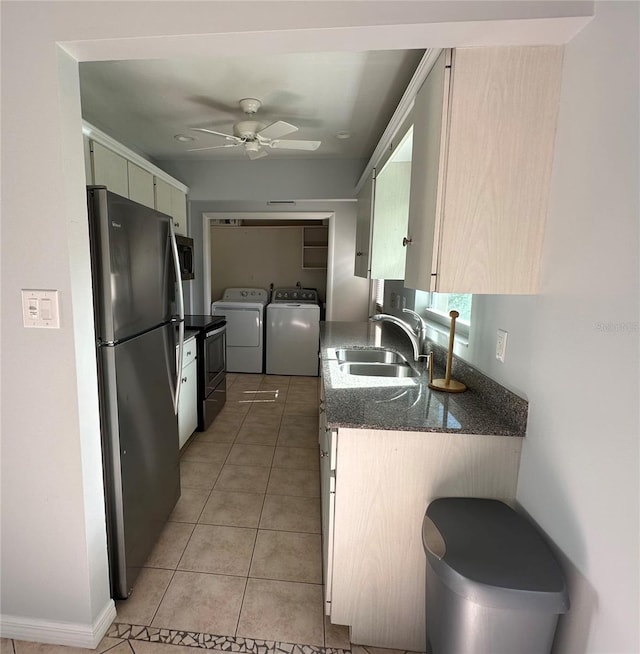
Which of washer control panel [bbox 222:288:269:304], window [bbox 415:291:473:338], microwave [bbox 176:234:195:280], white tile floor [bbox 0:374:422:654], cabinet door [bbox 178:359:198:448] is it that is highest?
microwave [bbox 176:234:195:280]

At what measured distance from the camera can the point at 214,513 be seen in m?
2.01

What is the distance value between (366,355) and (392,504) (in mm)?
1178

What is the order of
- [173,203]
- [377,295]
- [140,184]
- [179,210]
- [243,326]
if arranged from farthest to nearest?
[243,326] → [377,295] → [179,210] → [173,203] → [140,184]

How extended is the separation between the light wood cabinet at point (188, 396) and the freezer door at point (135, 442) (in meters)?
0.72

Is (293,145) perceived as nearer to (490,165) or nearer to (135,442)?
(490,165)

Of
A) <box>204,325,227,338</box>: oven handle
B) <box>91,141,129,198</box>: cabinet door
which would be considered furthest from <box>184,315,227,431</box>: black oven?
<box>91,141,129,198</box>: cabinet door

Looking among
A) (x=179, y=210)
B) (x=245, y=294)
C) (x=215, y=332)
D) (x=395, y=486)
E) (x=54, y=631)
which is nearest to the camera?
(x=395, y=486)

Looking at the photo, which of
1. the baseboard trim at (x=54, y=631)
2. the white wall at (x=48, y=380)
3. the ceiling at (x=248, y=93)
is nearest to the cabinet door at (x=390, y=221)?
the ceiling at (x=248, y=93)

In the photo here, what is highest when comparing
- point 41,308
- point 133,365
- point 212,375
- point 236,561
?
point 41,308

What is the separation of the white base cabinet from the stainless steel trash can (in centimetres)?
19

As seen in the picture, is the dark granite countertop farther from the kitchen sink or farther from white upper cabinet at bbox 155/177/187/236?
white upper cabinet at bbox 155/177/187/236

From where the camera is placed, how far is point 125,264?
135 cm

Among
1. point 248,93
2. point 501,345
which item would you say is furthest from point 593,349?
point 248,93

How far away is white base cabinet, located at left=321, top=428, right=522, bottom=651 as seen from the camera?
1183mm
